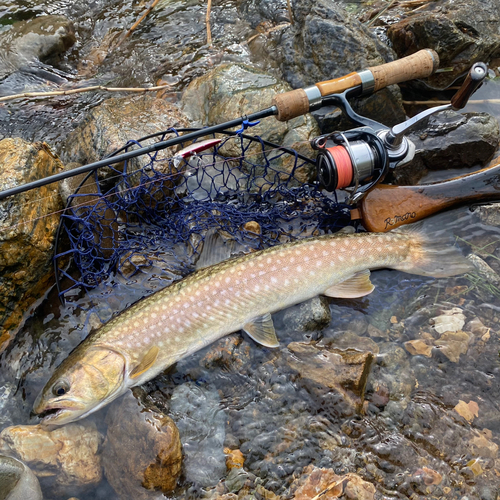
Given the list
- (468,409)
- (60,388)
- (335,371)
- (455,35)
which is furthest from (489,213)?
(60,388)

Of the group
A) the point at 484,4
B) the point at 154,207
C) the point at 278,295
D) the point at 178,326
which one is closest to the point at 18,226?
the point at 154,207

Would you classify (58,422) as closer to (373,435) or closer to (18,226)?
(18,226)

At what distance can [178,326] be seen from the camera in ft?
11.5

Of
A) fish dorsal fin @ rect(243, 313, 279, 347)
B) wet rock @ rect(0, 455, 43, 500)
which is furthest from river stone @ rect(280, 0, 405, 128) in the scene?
wet rock @ rect(0, 455, 43, 500)

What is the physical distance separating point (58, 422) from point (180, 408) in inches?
35.1

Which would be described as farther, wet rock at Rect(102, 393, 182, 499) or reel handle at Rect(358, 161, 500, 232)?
reel handle at Rect(358, 161, 500, 232)

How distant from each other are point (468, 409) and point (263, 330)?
168 cm

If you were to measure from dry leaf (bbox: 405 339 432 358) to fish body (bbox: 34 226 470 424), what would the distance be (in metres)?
0.56

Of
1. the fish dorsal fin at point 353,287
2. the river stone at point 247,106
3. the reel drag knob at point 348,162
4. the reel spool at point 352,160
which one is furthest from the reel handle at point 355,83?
the fish dorsal fin at point 353,287

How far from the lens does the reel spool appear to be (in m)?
3.59

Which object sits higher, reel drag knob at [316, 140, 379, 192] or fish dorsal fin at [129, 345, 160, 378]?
reel drag knob at [316, 140, 379, 192]

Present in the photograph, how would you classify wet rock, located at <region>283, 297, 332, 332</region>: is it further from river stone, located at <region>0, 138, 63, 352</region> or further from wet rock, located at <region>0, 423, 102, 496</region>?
river stone, located at <region>0, 138, 63, 352</region>

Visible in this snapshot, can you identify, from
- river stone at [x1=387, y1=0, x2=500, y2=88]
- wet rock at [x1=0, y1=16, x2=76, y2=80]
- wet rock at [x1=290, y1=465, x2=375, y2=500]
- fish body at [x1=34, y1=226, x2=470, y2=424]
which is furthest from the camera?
wet rock at [x1=0, y1=16, x2=76, y2=80]

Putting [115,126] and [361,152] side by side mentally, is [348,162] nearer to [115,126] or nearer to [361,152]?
[361,152]
